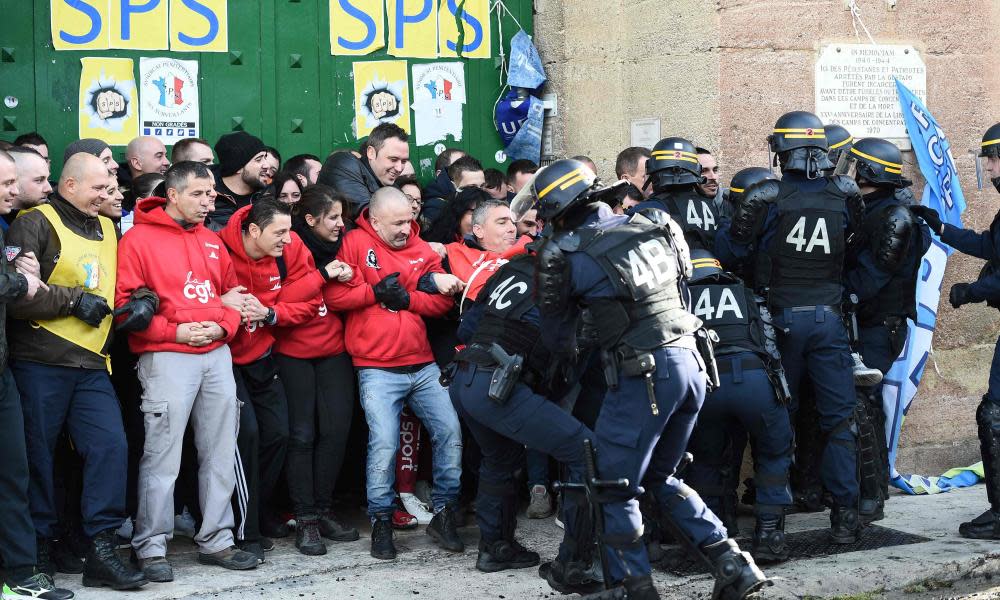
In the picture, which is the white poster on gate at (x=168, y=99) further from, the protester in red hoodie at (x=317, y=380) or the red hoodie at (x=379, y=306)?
the red hoodie at (x=379, y=306)

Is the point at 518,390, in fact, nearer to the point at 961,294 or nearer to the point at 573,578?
the point at 573,578

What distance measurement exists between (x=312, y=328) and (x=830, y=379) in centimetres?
267

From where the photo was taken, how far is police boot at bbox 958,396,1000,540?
651 cm

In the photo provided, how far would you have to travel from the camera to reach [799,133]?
261 inches

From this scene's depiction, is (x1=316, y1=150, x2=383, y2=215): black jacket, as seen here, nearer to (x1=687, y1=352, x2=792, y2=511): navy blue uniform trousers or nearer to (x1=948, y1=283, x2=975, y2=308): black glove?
(x1=687, y1=352, x2=792, y2=511): navy blue uniform trousers

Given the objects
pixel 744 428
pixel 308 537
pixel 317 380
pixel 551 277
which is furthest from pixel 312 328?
pixel 744 428

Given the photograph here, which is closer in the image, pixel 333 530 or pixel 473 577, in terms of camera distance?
pixel 473 577

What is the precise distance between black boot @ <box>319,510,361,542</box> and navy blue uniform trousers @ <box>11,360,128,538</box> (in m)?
1.22

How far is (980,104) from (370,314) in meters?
4.56

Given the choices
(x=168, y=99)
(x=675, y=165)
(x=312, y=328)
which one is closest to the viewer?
(x=312, y=328)

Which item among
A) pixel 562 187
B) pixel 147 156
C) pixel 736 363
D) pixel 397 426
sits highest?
pixel 147 156

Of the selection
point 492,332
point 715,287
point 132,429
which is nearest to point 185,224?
point 132,429

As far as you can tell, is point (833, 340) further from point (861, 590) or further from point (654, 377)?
point (654, 377)

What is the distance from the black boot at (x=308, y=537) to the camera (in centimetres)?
620
